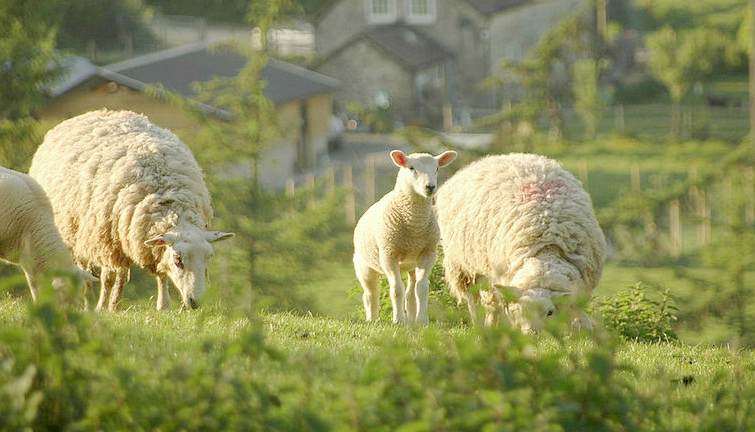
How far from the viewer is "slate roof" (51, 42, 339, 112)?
3033 centimetres

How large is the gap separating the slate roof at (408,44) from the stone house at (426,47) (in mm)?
47

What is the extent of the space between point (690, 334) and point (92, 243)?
990 centimetres

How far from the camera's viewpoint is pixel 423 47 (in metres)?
51.9

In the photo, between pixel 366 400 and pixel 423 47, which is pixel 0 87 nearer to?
pixel 366 400

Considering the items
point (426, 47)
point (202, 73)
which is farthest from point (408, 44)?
point (202, 73)

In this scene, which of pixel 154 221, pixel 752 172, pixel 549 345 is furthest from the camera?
pixel 752 172

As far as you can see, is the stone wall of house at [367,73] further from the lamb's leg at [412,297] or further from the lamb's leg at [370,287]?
the lamb's leg at [412,297]

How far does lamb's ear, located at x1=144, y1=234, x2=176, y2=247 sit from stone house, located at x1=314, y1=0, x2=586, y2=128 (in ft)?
134

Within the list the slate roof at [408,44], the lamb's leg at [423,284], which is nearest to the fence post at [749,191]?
the lamb's leg at [423,284]

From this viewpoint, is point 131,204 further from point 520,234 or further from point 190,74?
point 190,74

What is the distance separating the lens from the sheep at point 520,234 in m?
8.04

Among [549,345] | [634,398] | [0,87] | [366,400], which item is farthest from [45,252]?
[0,87]

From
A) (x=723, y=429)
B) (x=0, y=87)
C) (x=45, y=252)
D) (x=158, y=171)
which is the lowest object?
(x=723, y=429)

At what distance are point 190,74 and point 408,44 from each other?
20068 millimetres
